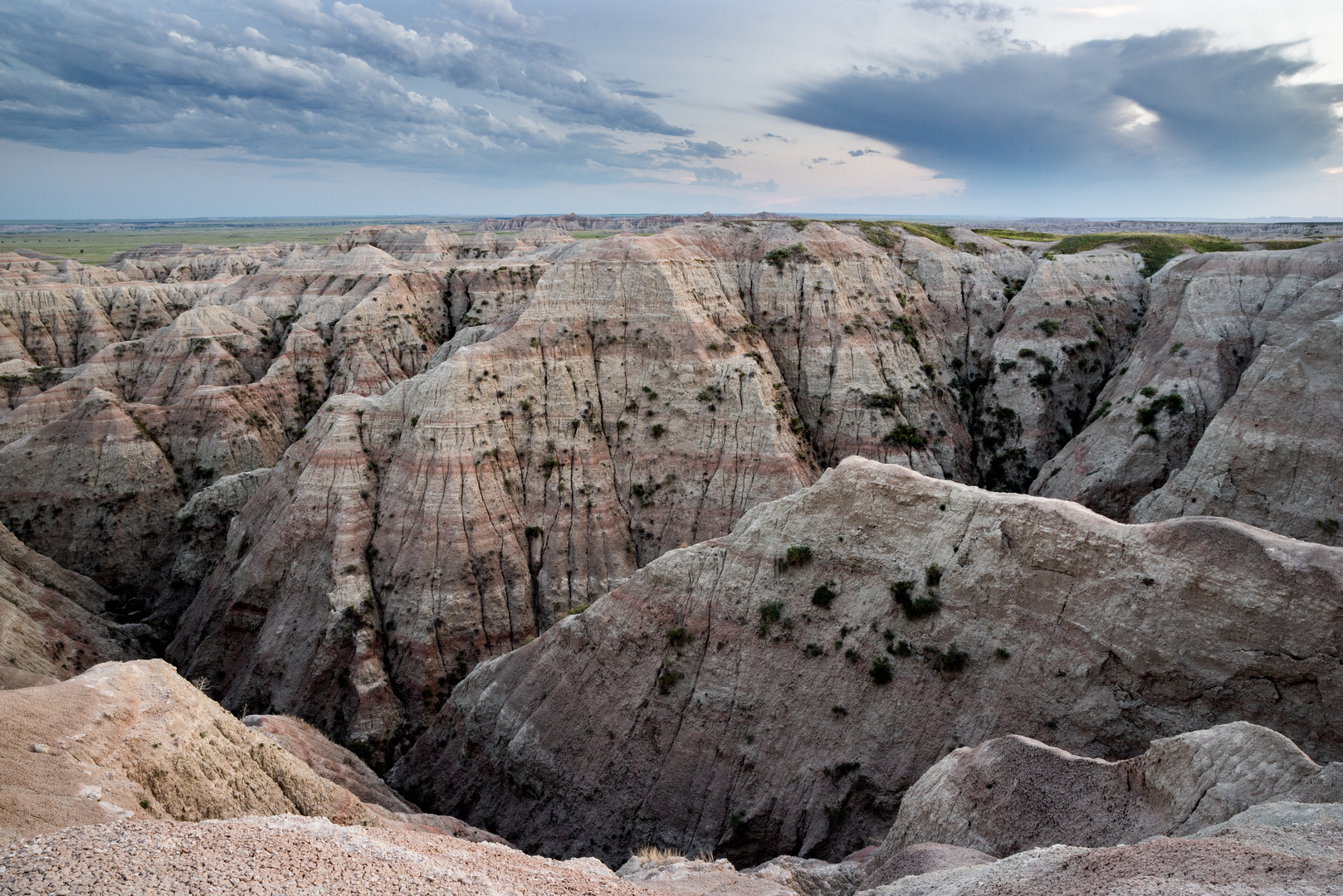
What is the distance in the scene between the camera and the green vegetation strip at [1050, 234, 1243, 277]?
6531 centimetres

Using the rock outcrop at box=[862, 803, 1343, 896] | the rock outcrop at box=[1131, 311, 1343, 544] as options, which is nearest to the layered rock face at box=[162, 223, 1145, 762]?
the rock outcrop at box=[1131, 311, 1343, 544]

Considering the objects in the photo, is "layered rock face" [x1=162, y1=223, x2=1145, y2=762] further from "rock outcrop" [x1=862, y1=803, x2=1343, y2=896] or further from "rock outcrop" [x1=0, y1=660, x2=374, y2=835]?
"rock outcrop" [x1=862, y1=803, x2=1343, y2=896]

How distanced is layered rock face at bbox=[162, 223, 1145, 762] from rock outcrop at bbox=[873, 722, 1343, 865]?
2781cm

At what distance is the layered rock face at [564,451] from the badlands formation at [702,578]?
279mm

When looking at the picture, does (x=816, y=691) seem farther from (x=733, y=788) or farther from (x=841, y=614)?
(x=733, y=788)

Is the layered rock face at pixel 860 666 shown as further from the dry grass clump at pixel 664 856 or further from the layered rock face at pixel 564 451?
the layered rock face at pixel 564 451

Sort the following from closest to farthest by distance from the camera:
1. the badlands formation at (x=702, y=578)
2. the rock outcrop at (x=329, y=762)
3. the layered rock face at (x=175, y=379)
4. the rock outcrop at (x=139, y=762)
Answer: the rock outcrop at (x=139, y=762)
the badlands formation at (x=702, y=578)
the rock outcrop at (x=329, y=762)
the layered rock face at (x=175, y=379)

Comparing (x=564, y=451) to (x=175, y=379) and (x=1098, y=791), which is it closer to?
(x=1098, y=791)

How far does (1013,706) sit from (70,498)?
214ft

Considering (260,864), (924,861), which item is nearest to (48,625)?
(260,864)

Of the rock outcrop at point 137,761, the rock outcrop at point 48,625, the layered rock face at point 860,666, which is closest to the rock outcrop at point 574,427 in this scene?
the rock outcrop at point 48,625

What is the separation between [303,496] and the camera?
4562 cm

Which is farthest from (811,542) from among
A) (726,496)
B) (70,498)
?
(70,498)

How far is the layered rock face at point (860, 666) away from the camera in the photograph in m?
21.9
